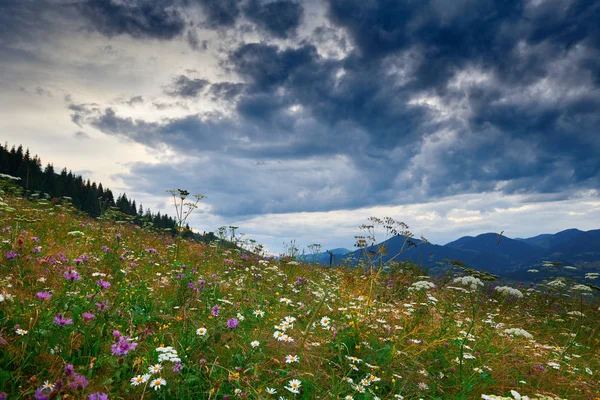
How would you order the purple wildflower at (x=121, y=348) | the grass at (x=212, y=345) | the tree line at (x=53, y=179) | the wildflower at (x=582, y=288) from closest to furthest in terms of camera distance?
the purple wildflower at (x=121, y=348) → the grass at (x=212, y=345) → the wildflower at (x=582, y=288) → the tree line at (x=53, y=179)

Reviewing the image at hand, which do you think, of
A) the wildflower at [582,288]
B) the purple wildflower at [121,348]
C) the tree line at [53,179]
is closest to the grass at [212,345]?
the purple wildflower at [121,348]

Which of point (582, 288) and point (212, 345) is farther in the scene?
point (582, 288)

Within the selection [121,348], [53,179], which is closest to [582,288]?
[121,348]

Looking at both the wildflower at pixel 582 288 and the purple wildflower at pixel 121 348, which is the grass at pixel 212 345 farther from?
the wildflower at pixel 582 288

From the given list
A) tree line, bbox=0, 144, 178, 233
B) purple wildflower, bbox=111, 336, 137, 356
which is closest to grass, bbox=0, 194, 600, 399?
purple wildflower, bbox=111, 336, 137, 356

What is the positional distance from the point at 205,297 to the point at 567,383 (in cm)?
592

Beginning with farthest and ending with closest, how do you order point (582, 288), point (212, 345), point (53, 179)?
1. point (53, 179)
2. point (582, 288)
3. point (212, 345)

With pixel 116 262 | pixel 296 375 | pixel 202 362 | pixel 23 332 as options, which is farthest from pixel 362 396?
pixel 116 262

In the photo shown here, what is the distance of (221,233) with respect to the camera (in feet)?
40.2

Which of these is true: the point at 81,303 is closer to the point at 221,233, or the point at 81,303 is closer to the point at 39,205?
the point at 221,233

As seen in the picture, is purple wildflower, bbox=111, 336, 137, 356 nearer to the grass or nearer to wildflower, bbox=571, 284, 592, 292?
the grass

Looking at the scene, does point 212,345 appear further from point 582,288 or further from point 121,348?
point 582,288

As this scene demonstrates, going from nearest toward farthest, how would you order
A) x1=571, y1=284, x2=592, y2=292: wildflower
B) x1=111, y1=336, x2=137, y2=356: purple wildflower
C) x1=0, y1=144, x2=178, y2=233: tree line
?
x1=111, y1=336, x2=137, y2=356: purple wildflower < x1=571, y1=284, x2=592, y2=292: wildflower < x1=0, y1=144, x2=178, y2=233: tree line

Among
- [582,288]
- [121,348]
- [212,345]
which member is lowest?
[212,345]
